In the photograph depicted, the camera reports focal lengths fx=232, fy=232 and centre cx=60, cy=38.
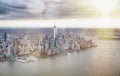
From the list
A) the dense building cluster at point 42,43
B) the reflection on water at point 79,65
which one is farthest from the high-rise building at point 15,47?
the reflection on water at point 79,65

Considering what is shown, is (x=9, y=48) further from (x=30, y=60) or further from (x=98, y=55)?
(x=98, y=55)

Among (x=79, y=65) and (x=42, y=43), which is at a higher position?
(x=42, y=43)

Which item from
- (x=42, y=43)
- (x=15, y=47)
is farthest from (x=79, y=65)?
(x=15, y=47)

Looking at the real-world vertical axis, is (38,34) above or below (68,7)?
below

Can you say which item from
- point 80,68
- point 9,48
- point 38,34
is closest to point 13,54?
point 9,48

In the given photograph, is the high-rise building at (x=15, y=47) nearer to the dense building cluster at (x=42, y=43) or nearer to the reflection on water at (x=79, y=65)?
the dense building cluster at (x=42, y=43)

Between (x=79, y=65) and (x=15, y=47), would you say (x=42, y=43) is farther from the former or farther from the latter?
(x=79, y=65)
